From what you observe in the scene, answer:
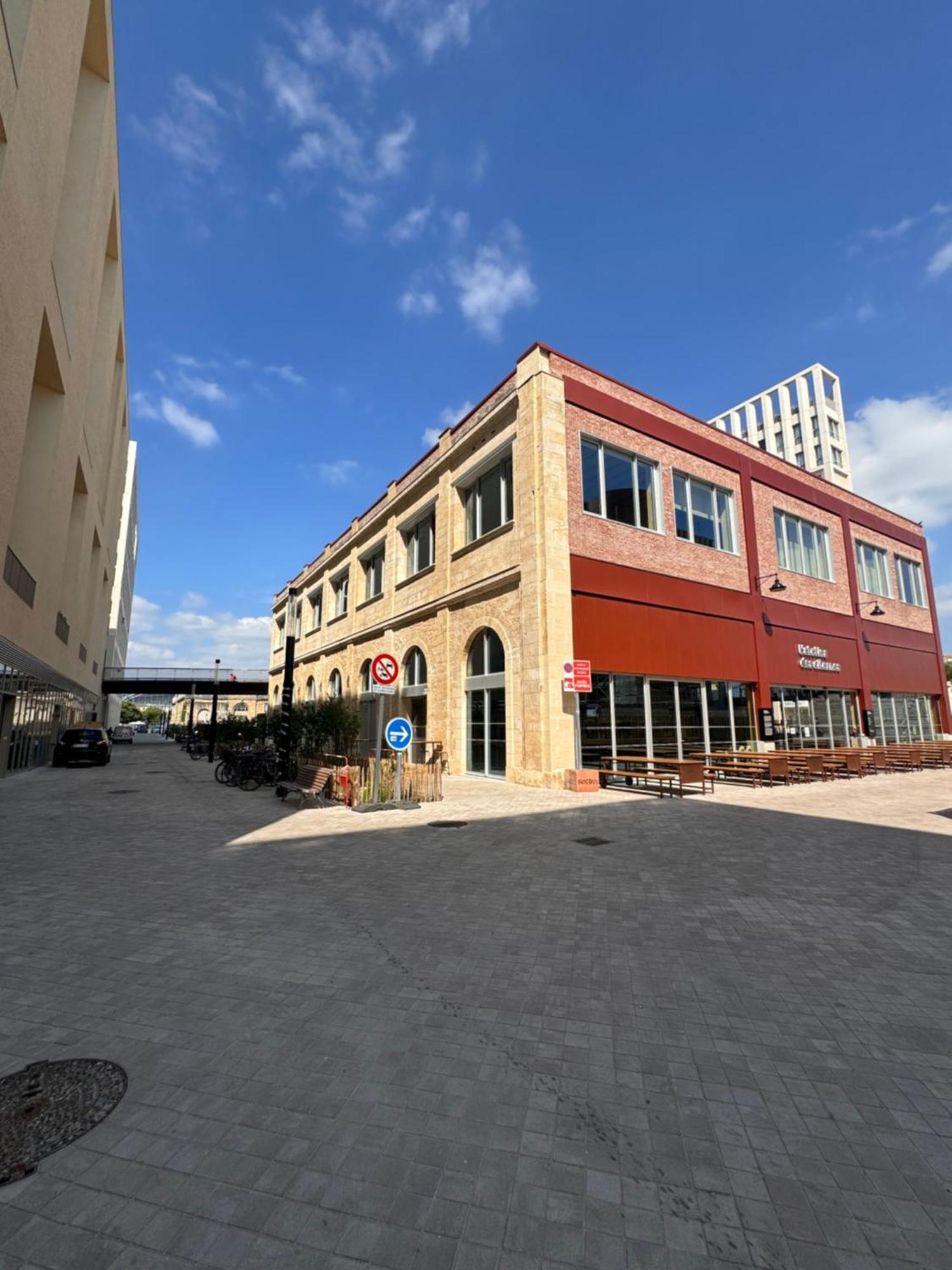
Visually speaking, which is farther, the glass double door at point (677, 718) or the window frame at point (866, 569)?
the window frame at point (866, 569)

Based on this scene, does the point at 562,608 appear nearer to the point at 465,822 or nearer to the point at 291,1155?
the point at 465,822

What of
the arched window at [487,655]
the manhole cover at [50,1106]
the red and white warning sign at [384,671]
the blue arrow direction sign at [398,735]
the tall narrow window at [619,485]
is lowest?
the manhole cover at [50,1106]

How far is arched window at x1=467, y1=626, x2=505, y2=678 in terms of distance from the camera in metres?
17.8

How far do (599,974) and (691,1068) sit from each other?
1.13 meters

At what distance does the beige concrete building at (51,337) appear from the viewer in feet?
33.8

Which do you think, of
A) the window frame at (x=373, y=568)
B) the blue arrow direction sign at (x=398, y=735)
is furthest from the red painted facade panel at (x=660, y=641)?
the window frame at (x=373, y=568)

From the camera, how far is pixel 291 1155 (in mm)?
2381

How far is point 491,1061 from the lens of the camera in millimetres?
3078

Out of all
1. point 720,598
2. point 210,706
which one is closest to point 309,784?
point 720,598

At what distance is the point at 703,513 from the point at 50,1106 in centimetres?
2146

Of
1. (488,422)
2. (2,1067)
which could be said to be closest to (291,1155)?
(2,1067)

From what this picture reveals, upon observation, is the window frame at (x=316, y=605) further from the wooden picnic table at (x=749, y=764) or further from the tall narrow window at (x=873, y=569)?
the tall narrow window at (x=873, y=569)

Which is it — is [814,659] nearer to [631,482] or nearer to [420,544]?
[631,482]

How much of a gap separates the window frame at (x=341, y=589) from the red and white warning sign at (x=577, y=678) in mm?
18875
